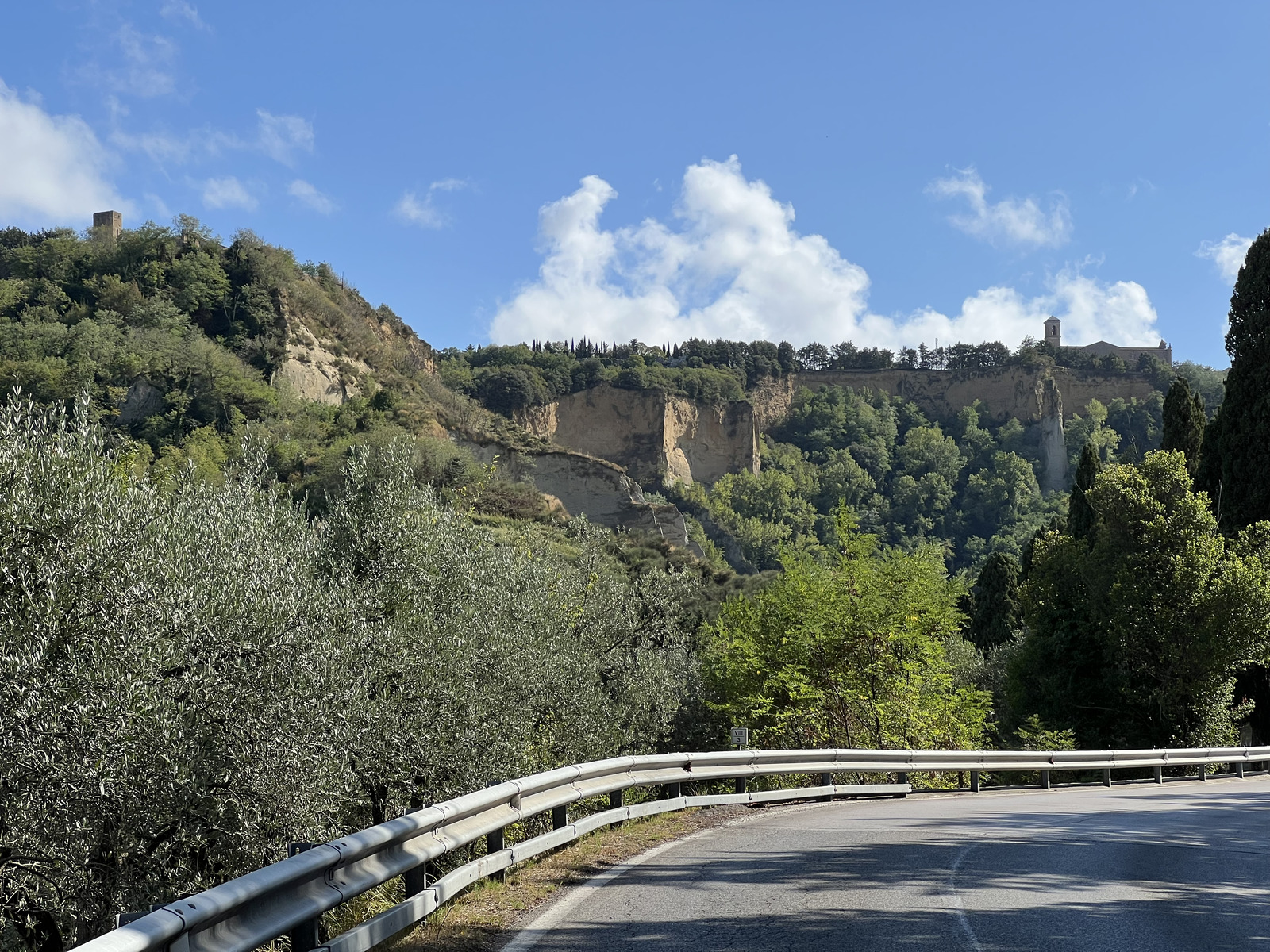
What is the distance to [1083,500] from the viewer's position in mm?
39719

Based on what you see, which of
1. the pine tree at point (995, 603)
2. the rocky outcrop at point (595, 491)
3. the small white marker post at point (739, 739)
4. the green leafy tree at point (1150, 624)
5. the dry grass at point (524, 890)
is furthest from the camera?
the rocky outcrop at point (595, 491)

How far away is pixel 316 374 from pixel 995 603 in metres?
52.0

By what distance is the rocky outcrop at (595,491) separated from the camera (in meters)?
81.3

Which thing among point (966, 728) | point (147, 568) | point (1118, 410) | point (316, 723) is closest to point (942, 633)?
point (966, 728)

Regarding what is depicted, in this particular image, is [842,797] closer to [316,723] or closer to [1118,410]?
[316,723]

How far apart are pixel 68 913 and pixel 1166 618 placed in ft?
87.0

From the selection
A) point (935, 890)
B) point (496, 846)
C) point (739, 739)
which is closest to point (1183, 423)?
point (739, 739)

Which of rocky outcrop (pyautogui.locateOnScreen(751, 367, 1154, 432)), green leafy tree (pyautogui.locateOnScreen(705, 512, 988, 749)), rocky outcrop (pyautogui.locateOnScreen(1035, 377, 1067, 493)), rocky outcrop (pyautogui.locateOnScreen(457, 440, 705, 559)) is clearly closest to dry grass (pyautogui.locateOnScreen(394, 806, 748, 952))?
green leafy tree (pyautogui.locateOnScreen(705, 512, 988, 749))

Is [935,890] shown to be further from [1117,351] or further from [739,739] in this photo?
[1117,351]

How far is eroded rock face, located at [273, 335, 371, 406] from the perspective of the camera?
77.7 meters

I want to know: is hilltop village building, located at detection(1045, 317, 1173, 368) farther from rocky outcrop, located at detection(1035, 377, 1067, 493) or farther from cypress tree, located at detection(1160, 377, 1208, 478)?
cypress tree, located at detection(1160, 377, 1208, 478)

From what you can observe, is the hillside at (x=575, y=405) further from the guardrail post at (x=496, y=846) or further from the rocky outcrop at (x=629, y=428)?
the guardrail post at (x=496, y=846)

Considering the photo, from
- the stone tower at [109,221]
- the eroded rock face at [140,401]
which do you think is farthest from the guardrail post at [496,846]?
the stone tower at [109,221]

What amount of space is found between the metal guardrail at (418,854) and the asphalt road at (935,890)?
727 millimetres
